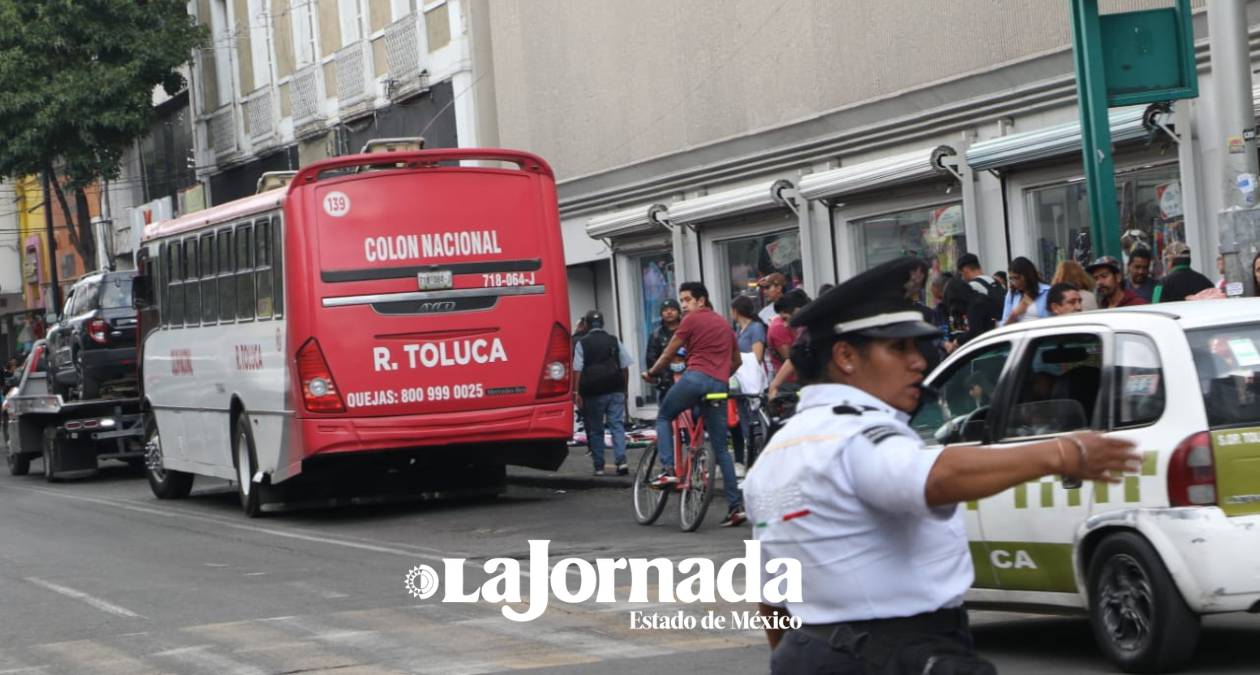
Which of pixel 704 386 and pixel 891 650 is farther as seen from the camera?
pixel 704 386

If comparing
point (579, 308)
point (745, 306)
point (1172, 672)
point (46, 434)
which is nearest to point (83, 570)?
point (745, 306)

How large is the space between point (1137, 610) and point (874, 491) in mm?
4608

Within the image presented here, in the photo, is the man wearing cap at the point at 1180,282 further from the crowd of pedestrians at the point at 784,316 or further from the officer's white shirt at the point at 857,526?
the officer's white shirt at the point at 857,526

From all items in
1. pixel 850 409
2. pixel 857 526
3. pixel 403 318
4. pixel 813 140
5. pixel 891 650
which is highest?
pixel 813 140

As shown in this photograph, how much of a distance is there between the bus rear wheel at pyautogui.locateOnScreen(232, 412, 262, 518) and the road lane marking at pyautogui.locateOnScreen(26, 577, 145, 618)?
15.2 feet

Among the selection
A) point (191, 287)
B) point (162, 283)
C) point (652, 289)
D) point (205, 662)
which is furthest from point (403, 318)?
point (652, 289)

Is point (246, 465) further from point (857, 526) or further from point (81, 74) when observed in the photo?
point (81, 74)

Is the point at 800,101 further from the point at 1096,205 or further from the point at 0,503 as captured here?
the point at 0,503

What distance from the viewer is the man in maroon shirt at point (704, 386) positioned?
47.6 ft

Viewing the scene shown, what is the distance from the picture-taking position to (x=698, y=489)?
47.5 ft

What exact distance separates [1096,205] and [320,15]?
1026 inches

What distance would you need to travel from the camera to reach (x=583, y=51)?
92.9 ft

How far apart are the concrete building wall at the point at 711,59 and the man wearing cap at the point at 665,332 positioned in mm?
3751

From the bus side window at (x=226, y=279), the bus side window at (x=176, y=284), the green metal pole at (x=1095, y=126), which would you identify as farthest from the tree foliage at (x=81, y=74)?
the green metal pole at (x=1095, y=126)
